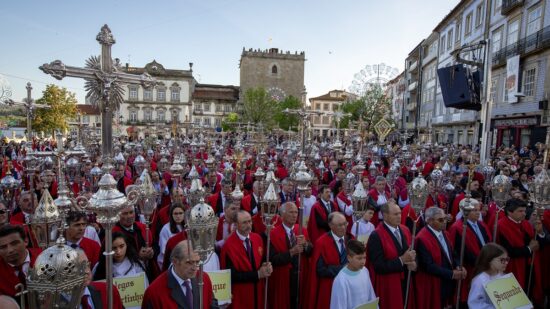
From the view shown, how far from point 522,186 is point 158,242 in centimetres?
886

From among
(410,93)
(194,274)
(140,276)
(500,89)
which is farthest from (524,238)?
(410,93)

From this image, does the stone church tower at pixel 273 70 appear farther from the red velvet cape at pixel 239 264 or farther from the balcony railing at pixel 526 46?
the red velvet cape at pixel 239 264

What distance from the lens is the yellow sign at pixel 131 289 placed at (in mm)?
3732

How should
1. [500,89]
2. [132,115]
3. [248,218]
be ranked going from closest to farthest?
1. [248,218]
2. [500,89]
3. [132,115]

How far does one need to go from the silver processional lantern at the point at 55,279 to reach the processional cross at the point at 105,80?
2.01 meters

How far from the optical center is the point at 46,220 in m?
3.51

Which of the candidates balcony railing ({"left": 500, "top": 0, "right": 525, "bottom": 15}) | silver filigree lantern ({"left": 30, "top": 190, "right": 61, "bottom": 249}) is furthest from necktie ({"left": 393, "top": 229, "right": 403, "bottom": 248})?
balcony railing ({"left": 500, "top": 0, "right": 525, "bottom": 15})

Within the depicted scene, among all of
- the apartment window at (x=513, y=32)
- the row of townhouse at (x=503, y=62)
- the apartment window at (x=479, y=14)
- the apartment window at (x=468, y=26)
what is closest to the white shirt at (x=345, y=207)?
the row of townhouse at (x=503, y=62)

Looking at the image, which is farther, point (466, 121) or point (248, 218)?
point (466, 121)

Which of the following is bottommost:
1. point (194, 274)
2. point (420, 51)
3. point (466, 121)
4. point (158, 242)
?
point (158, 242)

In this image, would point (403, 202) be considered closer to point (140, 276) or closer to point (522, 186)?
point (522, 186)

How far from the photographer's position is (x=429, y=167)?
13.5 meters

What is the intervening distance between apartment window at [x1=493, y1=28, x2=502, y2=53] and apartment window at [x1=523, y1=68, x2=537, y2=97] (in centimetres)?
439

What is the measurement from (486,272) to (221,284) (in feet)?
9.40
